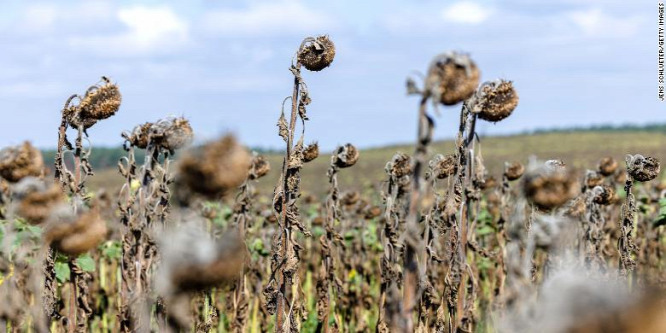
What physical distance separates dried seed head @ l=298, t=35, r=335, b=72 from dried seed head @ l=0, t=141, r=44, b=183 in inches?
83.7

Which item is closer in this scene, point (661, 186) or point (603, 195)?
point (603, 195)

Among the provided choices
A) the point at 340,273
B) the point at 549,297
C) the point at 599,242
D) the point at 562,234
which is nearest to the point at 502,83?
the point at 562,234

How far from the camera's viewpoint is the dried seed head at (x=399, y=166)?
6.84m

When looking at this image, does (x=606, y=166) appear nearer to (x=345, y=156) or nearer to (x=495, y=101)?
(x=345, y=156)

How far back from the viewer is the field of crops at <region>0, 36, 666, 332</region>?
8.97ft

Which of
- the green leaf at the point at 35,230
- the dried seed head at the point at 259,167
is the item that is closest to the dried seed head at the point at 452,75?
the green leaf at the point at 35,230

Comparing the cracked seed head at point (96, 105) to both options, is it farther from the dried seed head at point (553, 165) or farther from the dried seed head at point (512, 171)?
the dried seed head at point (512, 171)

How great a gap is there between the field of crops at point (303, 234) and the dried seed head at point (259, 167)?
0.08 ft

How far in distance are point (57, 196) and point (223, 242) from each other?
1.81 m

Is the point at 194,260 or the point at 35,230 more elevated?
the point at 194,260

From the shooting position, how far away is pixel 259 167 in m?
8.64

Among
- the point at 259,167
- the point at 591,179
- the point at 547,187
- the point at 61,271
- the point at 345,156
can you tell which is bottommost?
the point at 61,271

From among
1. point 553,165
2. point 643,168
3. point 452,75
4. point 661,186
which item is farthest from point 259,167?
point 661,186

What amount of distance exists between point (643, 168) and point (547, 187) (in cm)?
390
